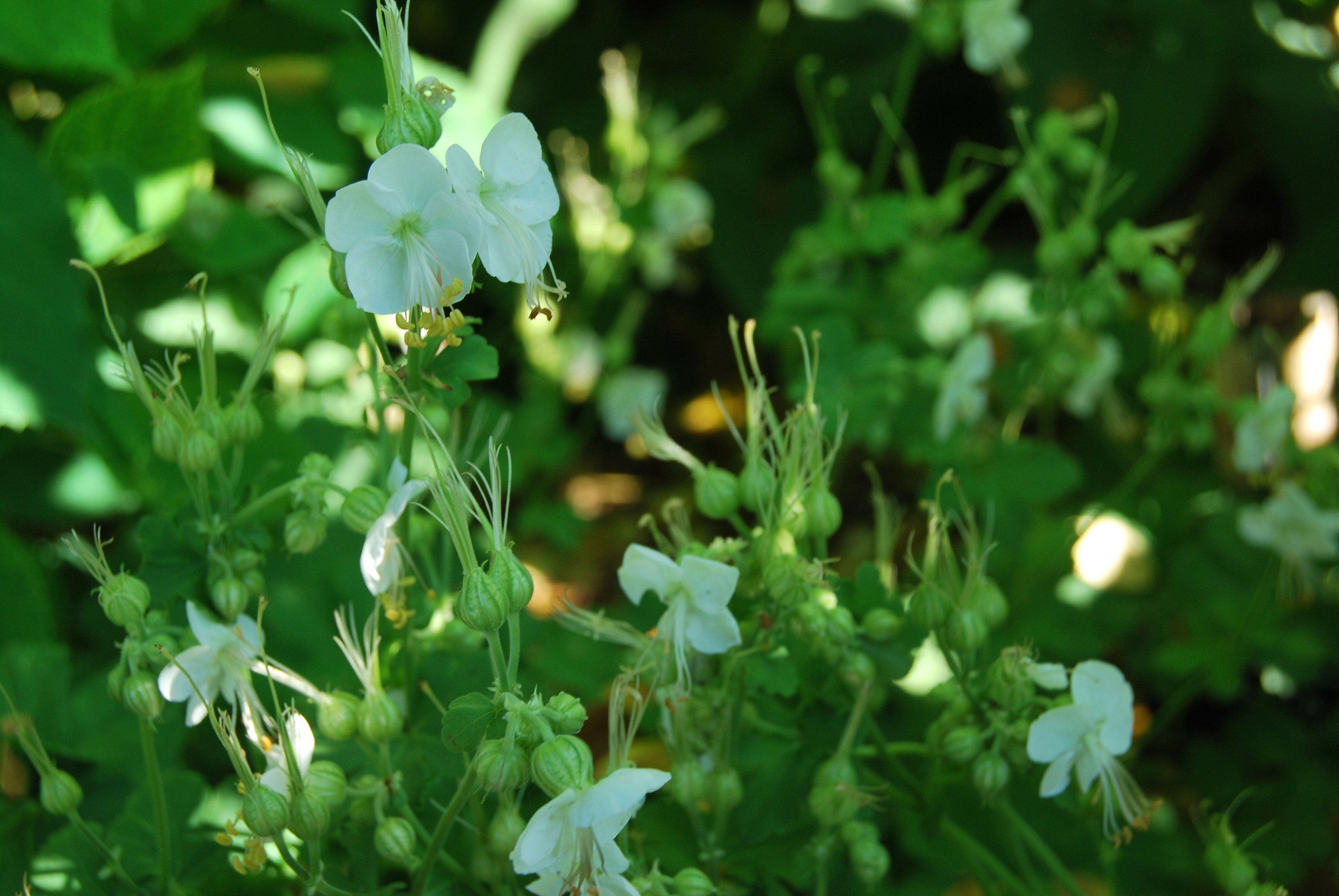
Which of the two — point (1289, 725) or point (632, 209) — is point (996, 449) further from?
point (632, 209)

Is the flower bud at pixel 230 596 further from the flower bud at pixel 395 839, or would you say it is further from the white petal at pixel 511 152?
the white petal at pixel 511 152

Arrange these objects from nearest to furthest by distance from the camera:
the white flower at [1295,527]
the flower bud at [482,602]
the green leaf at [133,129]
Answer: the flower bud at [482,602]
the white flower at [1295,527]
the green leaf at [133,129]

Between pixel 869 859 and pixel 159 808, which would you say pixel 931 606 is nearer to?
pixel 869 859

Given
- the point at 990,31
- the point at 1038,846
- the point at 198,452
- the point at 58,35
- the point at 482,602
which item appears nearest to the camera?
the point at 482,602

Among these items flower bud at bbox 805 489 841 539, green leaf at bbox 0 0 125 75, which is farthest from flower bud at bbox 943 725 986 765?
green leaf at bbox 0 0 125 75

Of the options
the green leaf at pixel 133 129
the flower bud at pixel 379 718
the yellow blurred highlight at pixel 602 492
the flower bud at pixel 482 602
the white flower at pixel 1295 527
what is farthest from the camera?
the yellow blurred highlight at pixel 602 492

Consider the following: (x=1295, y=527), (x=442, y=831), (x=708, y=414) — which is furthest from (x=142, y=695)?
(x=708, y=414)

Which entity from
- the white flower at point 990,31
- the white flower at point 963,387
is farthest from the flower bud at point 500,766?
the white flower at point 990,31
